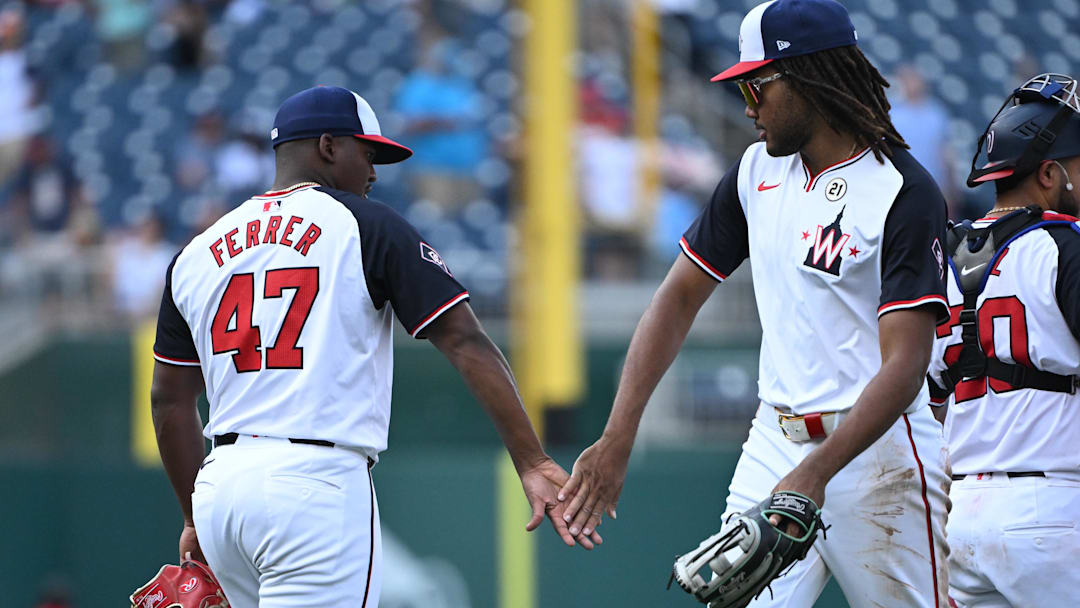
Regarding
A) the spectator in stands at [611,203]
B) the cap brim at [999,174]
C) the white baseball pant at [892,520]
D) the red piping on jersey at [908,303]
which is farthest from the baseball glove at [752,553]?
the spectator in stands at [611,203]

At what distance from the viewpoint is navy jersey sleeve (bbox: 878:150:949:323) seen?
346cm

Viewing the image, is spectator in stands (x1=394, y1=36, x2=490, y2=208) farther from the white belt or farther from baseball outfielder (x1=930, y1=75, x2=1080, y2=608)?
the white belt

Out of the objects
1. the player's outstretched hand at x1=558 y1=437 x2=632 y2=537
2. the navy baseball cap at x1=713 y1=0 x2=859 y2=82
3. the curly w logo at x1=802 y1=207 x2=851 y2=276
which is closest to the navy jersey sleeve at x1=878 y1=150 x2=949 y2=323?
the curly w logo at x1=802 y1=207 x2=851 y2=276

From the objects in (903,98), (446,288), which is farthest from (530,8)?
(446,288)

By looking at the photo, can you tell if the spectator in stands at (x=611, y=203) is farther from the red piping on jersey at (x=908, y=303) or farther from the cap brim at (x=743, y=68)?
the red piping on jersey at (x=908, y=303)

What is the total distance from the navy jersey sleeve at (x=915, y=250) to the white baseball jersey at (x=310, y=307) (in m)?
1.16

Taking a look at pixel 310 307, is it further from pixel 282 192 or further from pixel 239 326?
pixel 282 192

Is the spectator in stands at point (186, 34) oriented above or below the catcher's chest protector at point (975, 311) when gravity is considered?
above

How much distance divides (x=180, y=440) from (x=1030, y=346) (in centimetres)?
251

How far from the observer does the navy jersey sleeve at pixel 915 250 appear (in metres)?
3.46

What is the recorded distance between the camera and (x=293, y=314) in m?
3.78

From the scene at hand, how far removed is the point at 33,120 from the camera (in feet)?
38.3

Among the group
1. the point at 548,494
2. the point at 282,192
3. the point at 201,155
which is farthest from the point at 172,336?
the point at 201,155

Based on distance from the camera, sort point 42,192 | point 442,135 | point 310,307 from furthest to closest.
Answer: point 42,192 < point 442,135 < point 310,307
